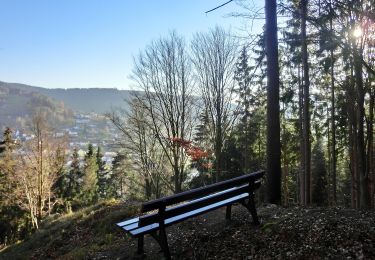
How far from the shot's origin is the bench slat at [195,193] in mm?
5039

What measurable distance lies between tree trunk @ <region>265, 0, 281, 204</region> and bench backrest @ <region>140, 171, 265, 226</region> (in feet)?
4.12

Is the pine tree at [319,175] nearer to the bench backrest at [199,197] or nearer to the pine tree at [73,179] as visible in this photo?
the bench backrest at [199,197]

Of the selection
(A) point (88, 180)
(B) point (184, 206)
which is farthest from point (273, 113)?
(A) point (88, 180)

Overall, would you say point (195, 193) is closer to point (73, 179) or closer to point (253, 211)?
point (253, 211)

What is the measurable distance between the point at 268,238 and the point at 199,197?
126cm

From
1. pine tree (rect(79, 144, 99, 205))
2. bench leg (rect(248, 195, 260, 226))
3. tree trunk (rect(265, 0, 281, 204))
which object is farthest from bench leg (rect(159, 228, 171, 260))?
pine tree (rect(79, 144, 99, 205))

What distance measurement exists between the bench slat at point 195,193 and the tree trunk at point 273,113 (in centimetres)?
147

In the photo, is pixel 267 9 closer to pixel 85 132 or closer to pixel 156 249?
pixel 156 249

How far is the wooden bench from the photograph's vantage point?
5270mm

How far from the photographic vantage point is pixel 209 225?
7.03 m

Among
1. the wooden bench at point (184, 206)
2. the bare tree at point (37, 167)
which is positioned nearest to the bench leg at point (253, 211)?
the wooden bench at point (184, 206)

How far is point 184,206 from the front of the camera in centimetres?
563

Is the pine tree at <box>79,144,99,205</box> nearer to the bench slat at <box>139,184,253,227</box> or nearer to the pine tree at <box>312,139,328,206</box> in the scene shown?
the pine tree at <box>312,139,328,206</box>

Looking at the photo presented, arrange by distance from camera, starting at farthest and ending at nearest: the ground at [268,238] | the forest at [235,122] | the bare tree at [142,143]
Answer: the bare tree at [142,143]
the forest at [235,122]
the ground at [268,238]
